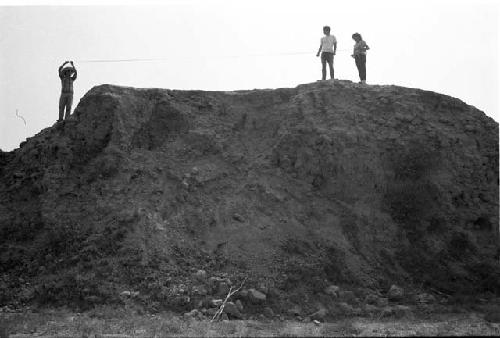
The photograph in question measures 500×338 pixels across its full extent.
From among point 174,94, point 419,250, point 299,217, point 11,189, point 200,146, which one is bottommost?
point 419,250

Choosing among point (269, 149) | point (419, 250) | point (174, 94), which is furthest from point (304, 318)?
point (174, 94)

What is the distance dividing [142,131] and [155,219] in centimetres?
289

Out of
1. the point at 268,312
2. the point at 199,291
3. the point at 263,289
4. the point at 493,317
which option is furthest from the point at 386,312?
the point at 199,291

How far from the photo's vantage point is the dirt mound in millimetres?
9836

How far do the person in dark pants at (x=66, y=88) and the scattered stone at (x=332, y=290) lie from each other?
8.58m

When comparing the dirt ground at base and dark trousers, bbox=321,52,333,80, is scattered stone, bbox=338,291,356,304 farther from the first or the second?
dark trousers, bbox=321,52,333,80

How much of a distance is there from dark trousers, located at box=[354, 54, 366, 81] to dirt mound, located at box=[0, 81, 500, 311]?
494 millimetres

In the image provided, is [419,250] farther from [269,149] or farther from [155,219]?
[155,219]

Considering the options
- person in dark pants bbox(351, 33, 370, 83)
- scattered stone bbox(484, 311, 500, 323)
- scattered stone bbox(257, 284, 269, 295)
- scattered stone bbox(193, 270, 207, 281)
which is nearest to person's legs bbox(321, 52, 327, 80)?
person in dark pants bbox(351, 33, 370, 83)

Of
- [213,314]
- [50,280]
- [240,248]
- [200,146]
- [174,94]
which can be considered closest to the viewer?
[213,314]

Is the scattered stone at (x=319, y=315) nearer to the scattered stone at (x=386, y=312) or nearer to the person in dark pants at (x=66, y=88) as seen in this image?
the scattered stone at (x=386, y=312)

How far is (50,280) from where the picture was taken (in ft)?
31.3

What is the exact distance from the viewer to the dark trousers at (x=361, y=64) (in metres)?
13.4

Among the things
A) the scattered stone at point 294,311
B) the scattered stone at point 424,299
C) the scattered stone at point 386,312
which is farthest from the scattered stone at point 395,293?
the scattered stone at point 294,311
